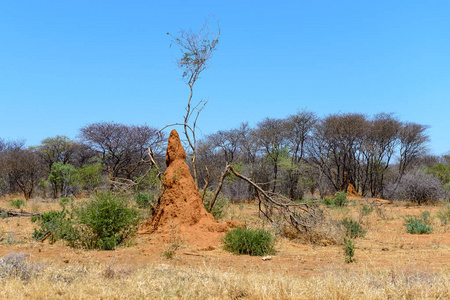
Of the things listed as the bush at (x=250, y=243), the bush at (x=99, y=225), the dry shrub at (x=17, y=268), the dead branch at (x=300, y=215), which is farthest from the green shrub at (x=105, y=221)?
the dead branch at (x=300, y=215)

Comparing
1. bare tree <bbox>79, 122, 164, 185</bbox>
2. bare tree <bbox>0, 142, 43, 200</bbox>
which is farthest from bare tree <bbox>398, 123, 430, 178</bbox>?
bare tree <bbox>0, 142, 43, 200</bbox>

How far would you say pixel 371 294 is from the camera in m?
4.46

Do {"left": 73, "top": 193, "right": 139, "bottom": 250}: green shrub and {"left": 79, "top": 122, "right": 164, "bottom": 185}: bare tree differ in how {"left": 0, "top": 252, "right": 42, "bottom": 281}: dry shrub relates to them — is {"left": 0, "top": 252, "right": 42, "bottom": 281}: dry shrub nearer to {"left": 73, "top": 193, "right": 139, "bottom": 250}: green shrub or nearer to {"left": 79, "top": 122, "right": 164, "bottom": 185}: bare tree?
{"left": 73, "top": 193, "right": 139, "bottom": 250}: green shrub

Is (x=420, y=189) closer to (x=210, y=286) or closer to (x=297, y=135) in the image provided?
(x=297, y=135)

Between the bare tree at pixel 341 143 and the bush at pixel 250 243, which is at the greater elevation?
the bare tree at pixel 341 143

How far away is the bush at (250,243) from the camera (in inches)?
298

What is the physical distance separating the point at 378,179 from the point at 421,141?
479 cm

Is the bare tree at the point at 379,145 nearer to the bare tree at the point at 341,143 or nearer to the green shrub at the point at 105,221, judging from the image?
the bare tree at the point at 341,143

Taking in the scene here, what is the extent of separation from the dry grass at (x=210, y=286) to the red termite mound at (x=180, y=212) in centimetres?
324

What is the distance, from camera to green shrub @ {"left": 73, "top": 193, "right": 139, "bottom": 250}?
7919mm

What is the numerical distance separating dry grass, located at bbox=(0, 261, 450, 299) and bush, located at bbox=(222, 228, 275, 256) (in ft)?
7.85

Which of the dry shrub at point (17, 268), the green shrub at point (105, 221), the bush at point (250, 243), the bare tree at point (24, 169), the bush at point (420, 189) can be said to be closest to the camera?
the dry shrub at point (17, 268)

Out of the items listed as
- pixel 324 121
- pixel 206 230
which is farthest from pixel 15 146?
pixel 206 230

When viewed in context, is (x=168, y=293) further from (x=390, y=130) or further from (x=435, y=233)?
(x=390, y=130)
